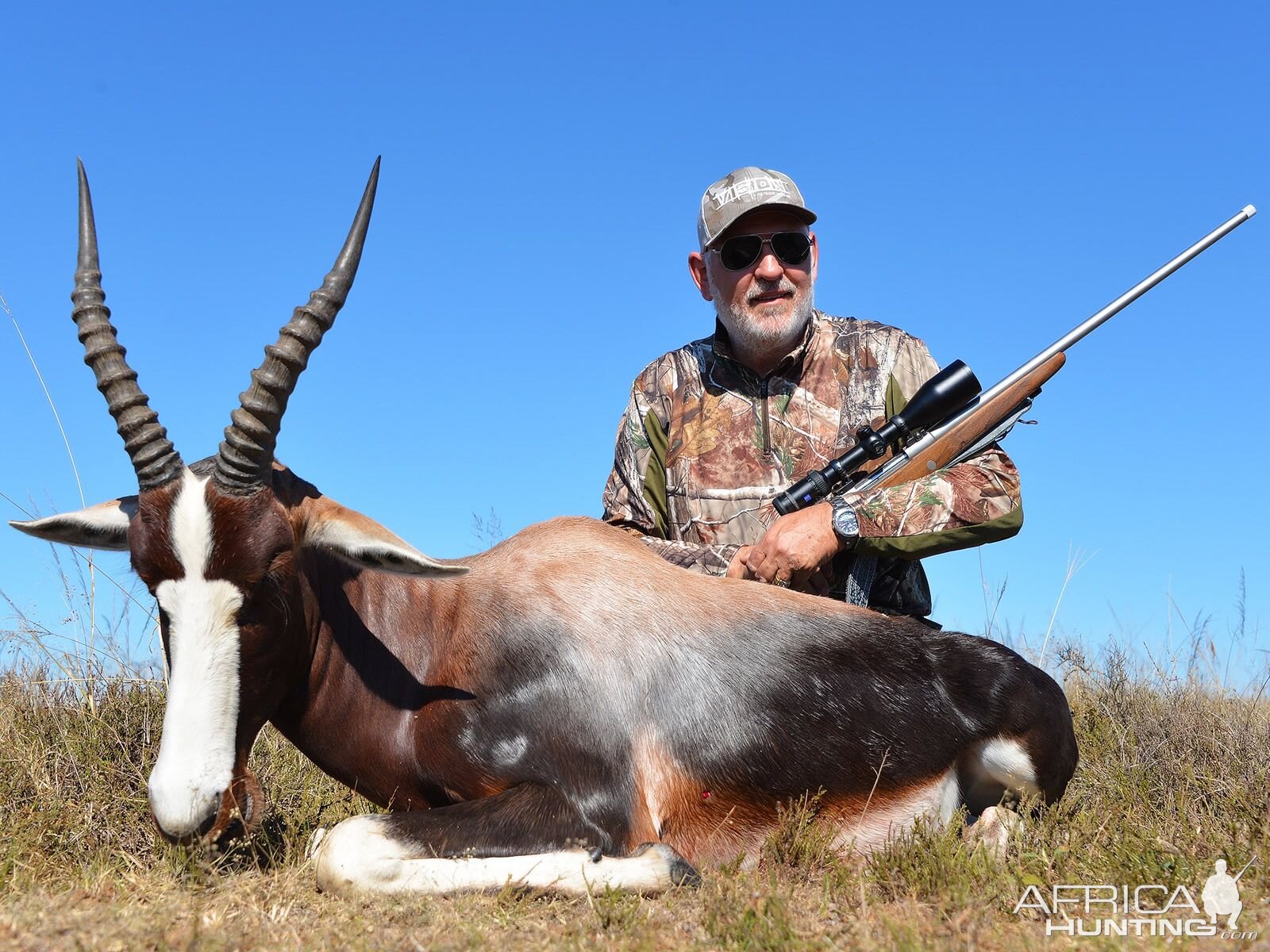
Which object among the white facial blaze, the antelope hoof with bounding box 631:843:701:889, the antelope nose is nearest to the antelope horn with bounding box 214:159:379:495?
the white facial blaze

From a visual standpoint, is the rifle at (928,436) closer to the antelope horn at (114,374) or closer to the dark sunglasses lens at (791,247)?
the dark sunglasses lens at (791,247)

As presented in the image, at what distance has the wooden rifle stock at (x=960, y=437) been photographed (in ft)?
19.3

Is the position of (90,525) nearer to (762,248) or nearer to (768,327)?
(768,327)

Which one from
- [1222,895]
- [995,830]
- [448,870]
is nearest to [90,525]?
[448,870]

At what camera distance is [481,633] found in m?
4.67

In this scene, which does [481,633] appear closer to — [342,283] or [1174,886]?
[342,283]

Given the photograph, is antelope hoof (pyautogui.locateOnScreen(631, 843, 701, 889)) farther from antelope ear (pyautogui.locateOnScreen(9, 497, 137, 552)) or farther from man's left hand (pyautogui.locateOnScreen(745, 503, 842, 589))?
antelope ear (pyautogui.locateOnScreen(9, 497, 137, 552))

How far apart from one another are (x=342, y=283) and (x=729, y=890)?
2672 millimetres

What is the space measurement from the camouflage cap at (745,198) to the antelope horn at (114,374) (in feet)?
11.8

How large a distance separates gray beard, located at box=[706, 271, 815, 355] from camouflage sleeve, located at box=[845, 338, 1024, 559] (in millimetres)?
1320

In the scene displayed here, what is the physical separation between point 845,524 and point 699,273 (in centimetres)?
257

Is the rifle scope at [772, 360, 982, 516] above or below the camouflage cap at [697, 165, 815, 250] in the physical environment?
below

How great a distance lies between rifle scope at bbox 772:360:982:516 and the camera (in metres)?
5.90

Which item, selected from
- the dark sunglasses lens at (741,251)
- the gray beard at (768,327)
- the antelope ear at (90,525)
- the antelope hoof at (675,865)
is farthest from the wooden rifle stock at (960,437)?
the antelope ear at (90,525)
